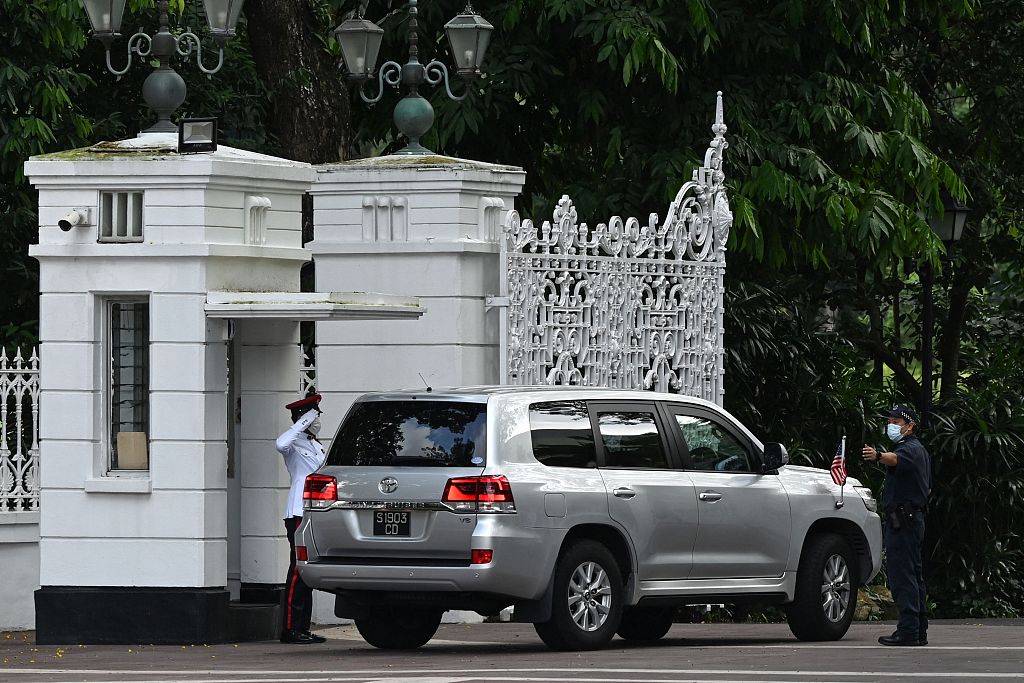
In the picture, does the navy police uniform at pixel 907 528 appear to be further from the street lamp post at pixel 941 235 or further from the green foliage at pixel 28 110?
the street lamp post at pixel 941 235

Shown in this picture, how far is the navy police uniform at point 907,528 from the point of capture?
547 inches

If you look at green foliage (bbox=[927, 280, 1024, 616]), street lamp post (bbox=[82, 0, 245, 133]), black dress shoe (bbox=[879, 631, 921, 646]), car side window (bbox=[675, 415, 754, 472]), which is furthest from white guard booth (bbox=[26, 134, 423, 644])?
green foliage (bbox=[927, 280, 1024, 616])

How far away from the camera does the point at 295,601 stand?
14.3 metres

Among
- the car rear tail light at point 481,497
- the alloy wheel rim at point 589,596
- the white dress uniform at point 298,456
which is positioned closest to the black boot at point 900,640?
the alloy wheel rim at point 589,596

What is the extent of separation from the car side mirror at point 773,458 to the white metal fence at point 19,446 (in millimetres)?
5191

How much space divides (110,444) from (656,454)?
3720 mm

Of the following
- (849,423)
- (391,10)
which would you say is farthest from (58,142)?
(849,423)

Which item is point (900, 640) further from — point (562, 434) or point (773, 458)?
point (562, 434)

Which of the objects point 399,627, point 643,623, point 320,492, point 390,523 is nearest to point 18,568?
point 399,627

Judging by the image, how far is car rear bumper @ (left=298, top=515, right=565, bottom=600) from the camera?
12.4m

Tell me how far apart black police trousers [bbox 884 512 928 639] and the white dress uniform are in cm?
377

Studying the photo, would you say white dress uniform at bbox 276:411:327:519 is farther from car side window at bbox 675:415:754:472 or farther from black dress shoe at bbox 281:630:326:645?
car side window at bbox 675:415:754:472

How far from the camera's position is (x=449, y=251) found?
15539mm

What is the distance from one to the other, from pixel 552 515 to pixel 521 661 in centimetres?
87
